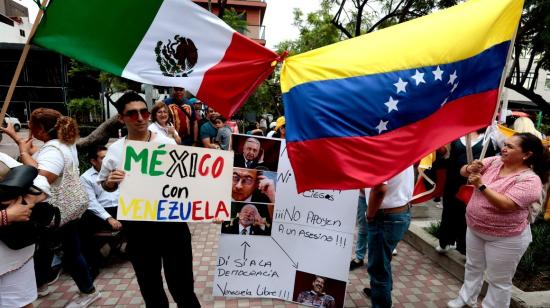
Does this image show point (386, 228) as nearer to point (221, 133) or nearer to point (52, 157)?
point (52, 157)

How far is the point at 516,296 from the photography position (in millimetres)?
3375

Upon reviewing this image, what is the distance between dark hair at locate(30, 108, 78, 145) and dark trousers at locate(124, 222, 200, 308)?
4.05ft

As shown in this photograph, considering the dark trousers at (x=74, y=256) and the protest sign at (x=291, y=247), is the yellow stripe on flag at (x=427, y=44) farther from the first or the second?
the dark trousers at (x=74, y=256)

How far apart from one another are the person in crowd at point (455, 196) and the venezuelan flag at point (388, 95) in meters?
2.22

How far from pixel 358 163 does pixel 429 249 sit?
343 cm

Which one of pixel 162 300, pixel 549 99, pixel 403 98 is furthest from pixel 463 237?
pixel 549 99

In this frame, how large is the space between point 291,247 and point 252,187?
0.72 metres

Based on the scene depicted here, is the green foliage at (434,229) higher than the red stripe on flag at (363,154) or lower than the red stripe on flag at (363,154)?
lower

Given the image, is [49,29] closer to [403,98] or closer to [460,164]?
[403,98]

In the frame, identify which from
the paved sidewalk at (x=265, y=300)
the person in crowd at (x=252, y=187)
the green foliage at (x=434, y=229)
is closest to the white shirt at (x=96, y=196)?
the paved sidewalk at (x=265, y=300)

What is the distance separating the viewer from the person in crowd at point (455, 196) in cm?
420

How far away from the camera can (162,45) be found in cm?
219

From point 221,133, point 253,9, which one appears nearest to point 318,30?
point 221,133

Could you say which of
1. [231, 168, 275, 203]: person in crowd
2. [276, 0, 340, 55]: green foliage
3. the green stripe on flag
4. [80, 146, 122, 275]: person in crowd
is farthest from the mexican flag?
[276, 0, 340, 55]: green foliage
